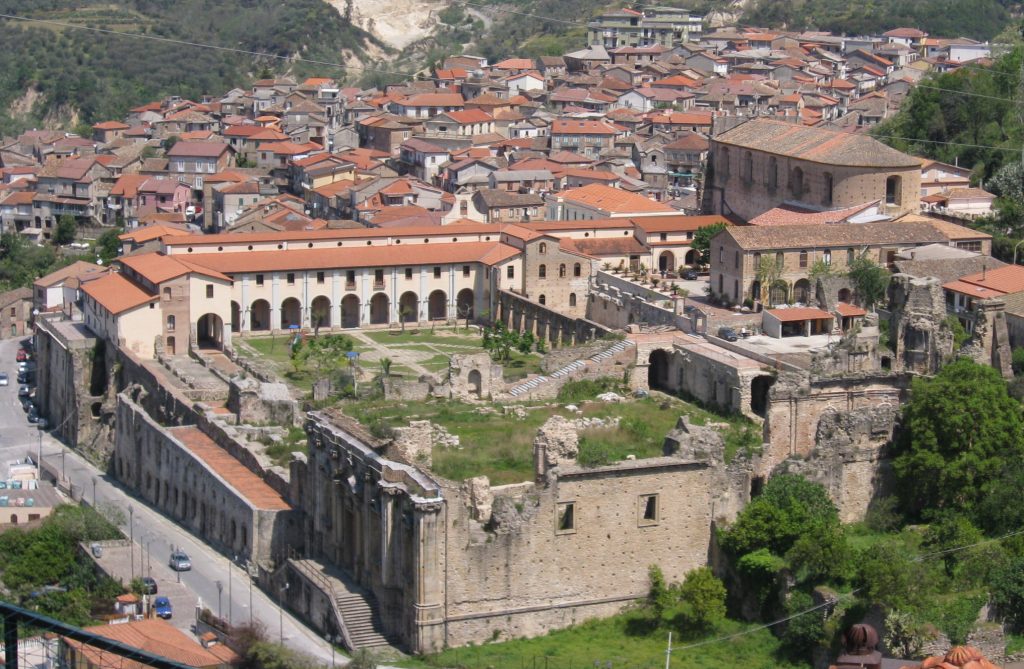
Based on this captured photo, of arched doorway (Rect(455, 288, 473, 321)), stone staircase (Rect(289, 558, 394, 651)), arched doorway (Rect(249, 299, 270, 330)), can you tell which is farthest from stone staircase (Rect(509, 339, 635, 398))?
stone staircase (Rect(289, 558, 394, 651))

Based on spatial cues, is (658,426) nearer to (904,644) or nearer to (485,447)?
(485,447)

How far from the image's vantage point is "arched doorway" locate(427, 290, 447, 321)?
73688 mm

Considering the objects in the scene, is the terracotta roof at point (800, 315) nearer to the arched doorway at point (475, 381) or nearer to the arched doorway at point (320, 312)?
the arched doorway at point (475, 381)

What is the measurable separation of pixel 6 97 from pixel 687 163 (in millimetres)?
60117

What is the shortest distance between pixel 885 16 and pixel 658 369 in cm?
9630

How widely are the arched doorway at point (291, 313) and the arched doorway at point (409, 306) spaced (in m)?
3.57

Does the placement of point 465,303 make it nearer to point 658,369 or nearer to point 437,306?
point 437,306

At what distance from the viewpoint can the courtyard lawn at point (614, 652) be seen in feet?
126

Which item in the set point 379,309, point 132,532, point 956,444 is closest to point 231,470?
point 132,532

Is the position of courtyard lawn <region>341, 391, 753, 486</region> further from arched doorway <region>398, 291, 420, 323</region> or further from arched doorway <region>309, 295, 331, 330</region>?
arched doorway <region>398, 291, 420, 323</region>

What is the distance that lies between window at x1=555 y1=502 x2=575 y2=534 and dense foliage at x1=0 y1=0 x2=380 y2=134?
321 ft

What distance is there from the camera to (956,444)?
4369cm

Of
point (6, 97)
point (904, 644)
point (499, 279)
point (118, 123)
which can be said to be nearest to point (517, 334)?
point (499, 279)

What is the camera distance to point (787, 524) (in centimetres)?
4097
